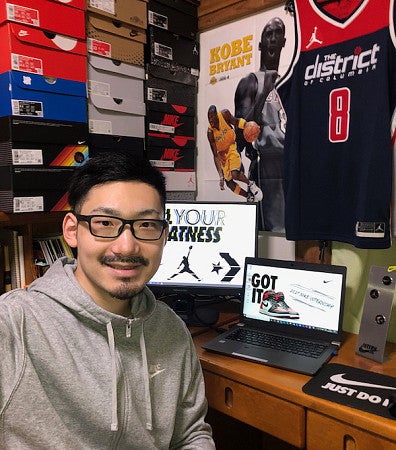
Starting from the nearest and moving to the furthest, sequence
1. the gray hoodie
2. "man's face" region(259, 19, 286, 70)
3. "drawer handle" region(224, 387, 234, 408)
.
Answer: the gray hoodie, "drawer handle" region(224, 387, 234, 408), "man's face" region(259, 19, 286, 70)

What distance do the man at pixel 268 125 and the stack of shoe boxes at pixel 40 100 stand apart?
72 cm

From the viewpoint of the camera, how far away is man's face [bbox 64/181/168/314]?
2.82ft

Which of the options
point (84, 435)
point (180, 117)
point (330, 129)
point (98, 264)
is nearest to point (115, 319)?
point (98, 264)

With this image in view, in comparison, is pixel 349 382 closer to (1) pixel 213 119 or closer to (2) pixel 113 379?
(2) pixel 113 379

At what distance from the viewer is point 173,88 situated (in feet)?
6.40

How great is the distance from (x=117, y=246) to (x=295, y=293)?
77 cm

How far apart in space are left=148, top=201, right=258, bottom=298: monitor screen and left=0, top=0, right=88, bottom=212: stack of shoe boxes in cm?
46

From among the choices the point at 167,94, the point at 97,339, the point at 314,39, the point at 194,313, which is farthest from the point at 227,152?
the point at 97,339

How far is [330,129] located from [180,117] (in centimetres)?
82

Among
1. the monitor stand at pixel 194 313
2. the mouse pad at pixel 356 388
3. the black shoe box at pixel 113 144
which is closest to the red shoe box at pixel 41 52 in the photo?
the black shoe box at pixel 113 144

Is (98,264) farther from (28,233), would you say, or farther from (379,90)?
(379,90)

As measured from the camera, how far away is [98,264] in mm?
868

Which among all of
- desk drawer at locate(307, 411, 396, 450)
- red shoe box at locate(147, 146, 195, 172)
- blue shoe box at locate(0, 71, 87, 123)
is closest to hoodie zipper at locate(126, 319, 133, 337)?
desk drawer at locate(307, 411, 396, 450)

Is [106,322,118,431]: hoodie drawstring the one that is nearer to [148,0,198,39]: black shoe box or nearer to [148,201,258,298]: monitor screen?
[148,201,258,298]: monitor screen
